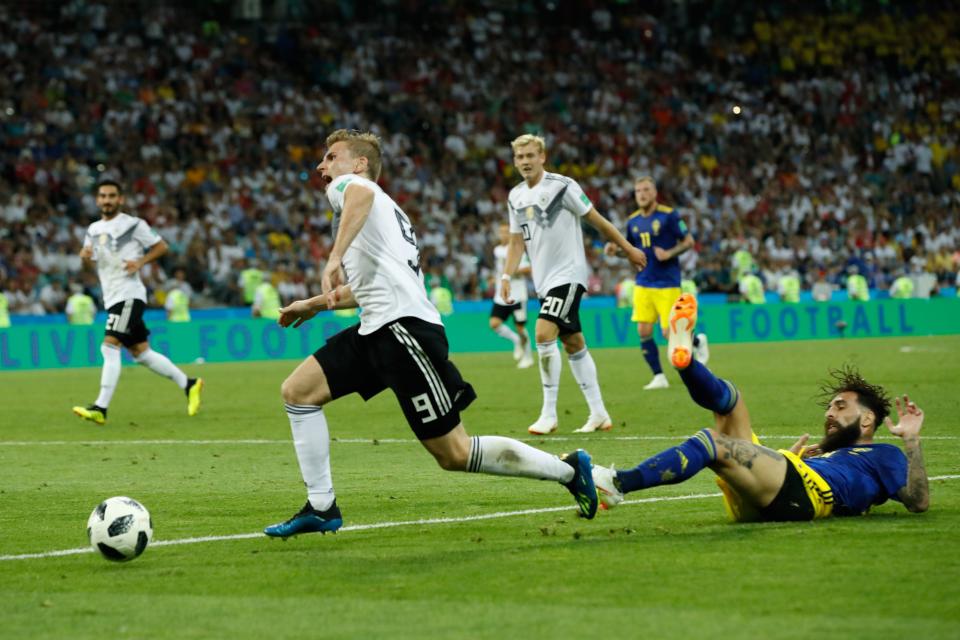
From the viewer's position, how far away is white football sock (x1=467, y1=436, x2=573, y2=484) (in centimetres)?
722

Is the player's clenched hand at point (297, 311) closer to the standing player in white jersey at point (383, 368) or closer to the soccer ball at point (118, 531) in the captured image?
the standing player in white jersey at point (383, 368)

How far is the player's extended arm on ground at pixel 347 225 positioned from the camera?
714 centimetres

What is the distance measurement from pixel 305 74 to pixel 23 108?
8.37 metres

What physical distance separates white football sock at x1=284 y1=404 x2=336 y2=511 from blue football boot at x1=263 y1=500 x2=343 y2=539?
0.13 ft

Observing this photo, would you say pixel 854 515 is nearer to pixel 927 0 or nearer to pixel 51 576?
pixel 51 576

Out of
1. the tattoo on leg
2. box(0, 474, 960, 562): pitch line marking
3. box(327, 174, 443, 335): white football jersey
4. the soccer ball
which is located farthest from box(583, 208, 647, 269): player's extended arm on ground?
the soccer ball

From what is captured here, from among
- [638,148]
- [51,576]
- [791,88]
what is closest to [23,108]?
[638,148]

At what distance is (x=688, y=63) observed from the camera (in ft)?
149

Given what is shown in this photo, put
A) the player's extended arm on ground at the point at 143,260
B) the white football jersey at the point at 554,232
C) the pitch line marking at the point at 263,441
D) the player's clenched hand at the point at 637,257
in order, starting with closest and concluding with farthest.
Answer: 1. the player's clenched hand at the point at 637,257
2. the pitch line marking at the point at 263,441
3. the white football jersey at the point at 554,232
4. the player's extended arm on ground at the point at 143,260

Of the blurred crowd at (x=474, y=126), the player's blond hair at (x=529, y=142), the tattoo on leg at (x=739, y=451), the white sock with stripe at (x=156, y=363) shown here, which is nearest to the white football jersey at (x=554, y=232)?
the player's blond hair at (x=529, y=142)

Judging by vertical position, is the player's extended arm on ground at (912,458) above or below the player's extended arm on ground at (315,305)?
below

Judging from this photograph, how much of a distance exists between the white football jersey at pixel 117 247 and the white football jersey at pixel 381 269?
8537mm

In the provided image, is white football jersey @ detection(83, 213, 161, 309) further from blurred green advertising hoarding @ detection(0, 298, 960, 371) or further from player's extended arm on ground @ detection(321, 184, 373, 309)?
blurred green advertising hoarding @ detection(0, 298, 960, 371)

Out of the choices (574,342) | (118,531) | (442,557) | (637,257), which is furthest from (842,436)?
(574,342)
